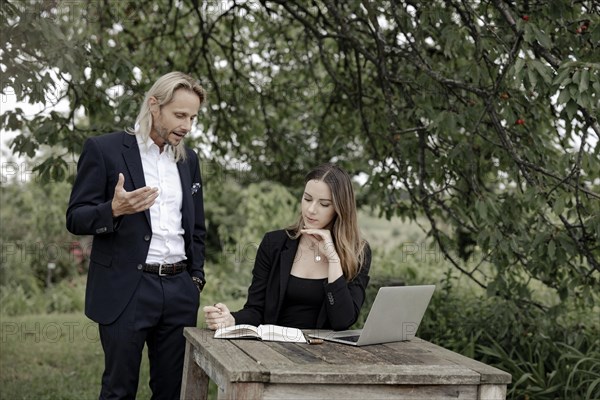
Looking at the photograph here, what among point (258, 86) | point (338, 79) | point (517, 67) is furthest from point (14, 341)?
point (517, 67)

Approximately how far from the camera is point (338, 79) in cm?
661

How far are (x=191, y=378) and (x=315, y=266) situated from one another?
73 centimetres

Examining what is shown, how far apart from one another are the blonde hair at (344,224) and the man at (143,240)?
589 millimetres

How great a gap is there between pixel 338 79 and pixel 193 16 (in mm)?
2408

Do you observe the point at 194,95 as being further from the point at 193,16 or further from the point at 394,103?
the point at 193,16

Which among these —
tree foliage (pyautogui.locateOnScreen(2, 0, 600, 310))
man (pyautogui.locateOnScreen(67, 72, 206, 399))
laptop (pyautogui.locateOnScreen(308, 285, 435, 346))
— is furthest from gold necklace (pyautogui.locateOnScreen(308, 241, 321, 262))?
tree foliage (pyautogui.locateOnScreen(2, 0, 600, 310))

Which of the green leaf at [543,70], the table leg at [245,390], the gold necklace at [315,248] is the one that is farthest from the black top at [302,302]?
the green leaf at [543,70]

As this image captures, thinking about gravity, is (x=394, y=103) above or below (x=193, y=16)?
below

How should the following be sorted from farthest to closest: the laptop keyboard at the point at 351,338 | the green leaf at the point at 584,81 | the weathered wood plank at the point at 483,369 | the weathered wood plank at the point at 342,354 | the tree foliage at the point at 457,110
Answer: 1. the tree foliage at the point at 457,110
2. the green leaf at the point at 584,81
3. the laptop keyboard at the point at 351,338
4. the weathered wood plank at the point at 342,354
5. the weathered wood plank at the point at 483,369

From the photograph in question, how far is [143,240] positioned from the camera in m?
3.42

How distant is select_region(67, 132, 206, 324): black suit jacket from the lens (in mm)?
3371

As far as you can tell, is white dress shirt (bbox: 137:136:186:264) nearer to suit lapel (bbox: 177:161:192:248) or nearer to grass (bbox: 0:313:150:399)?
suit lapel (bbox: 177:161:192:248)

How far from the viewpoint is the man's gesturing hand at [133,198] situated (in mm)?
3121

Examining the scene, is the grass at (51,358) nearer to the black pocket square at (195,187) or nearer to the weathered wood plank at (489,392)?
the black pocket square at (195,187)
